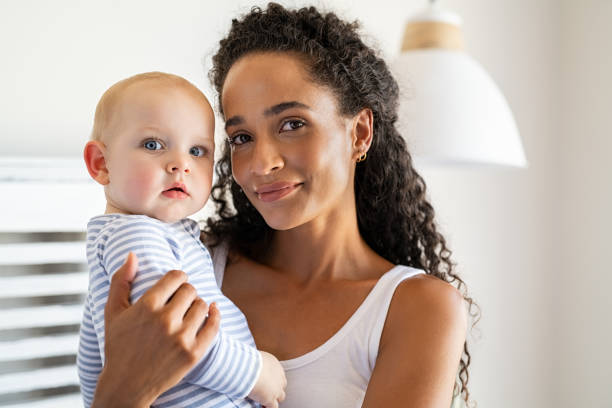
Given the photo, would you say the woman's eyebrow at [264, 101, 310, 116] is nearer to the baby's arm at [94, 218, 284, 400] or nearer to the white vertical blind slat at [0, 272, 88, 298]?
the baby's arm at [94, 218, 284, 400]

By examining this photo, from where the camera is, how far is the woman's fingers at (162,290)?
99 centimetres

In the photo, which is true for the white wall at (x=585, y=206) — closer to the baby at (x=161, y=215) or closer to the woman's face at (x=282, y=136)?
the woman's face at (x=282, y=136)

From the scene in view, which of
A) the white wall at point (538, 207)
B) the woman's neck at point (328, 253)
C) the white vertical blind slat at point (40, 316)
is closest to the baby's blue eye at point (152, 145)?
the woman's neck at point (328, 253)

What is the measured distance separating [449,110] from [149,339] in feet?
3.27

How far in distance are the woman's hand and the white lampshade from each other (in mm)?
862

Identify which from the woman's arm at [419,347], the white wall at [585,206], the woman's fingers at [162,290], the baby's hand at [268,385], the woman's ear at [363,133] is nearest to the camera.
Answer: the woman's fingers at [162,290]

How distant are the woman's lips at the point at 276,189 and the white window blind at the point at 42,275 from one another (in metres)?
0.73

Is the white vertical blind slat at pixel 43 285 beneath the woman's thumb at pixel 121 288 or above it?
beneath

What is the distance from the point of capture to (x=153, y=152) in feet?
3.66

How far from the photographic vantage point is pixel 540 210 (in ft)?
9.94

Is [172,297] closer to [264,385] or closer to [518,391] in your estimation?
[264,385]

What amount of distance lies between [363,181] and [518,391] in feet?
6.29

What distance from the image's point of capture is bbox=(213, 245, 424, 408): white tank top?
127 centimetres

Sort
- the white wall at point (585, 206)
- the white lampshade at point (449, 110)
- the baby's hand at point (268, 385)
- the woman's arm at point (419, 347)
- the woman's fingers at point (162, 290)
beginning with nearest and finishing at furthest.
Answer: the woman's fingers at point (162, 290), the baby's hand at point (268, 385), the woman's arm at point (419, 347), the white lampshade at point (449, 110), the white wall at point (585, 206)
